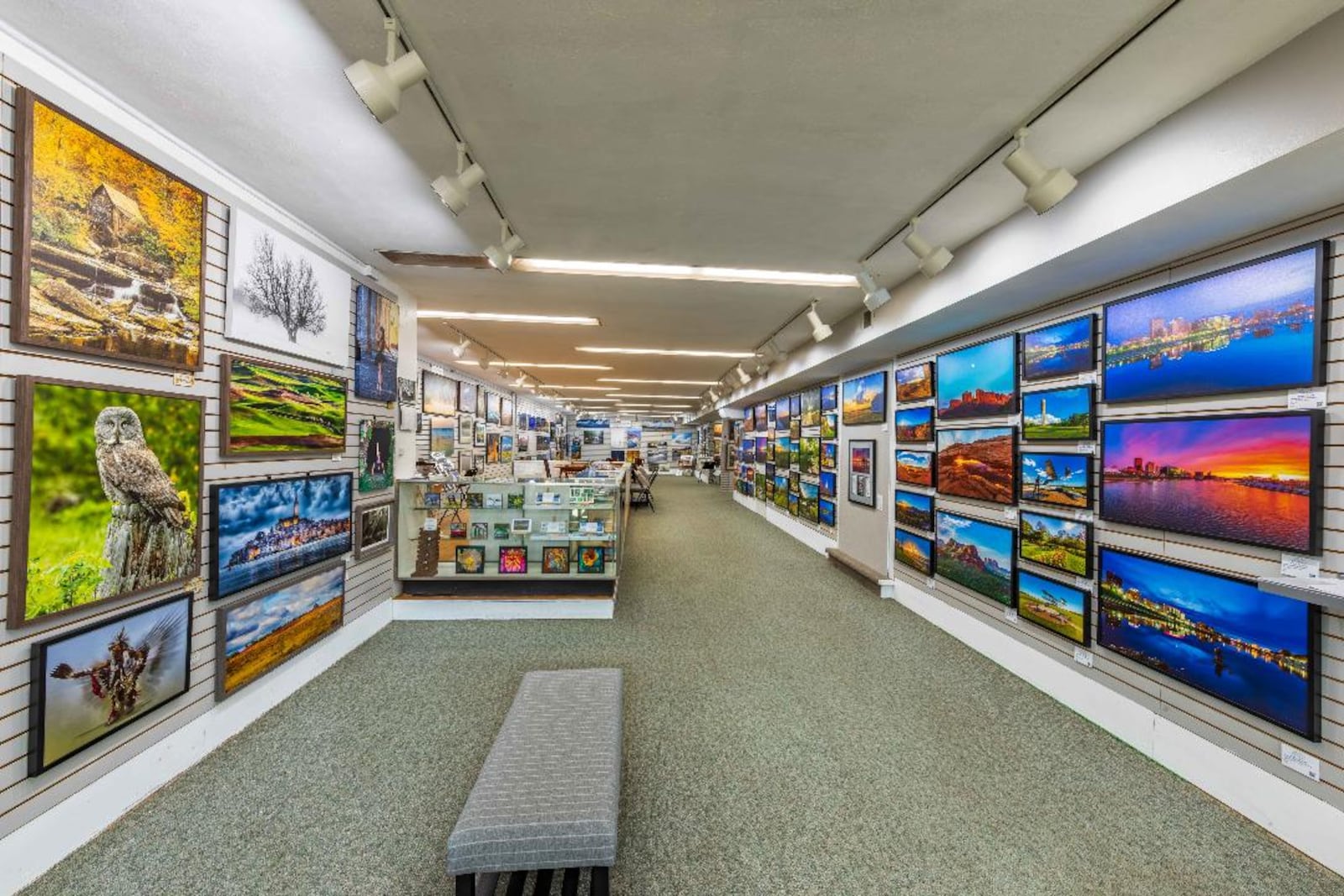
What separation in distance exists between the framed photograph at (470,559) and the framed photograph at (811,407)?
5295 mm

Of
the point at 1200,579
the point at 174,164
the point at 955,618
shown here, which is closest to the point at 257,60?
the point at 174,164

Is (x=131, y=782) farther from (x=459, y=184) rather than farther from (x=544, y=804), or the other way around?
→ (x=459, y=184)

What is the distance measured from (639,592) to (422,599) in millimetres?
2233

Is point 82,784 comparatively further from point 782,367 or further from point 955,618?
point 782,367

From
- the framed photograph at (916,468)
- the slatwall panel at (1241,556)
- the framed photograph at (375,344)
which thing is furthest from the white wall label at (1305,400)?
the framed photograph at (375,344)

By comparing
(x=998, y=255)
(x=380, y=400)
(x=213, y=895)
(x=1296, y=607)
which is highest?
(x=998, y=255)

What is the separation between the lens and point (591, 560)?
4.75 metres

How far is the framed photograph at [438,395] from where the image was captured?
24.8ft

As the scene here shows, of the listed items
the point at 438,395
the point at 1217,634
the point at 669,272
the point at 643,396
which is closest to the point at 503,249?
the point at 669,272

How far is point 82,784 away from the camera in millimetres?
1974

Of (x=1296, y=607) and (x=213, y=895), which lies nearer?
(x=213, y=895)

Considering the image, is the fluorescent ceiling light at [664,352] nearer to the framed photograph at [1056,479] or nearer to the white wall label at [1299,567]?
the framed photograph at [1056,479]

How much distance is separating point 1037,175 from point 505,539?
15.8ft

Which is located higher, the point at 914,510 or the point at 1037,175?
the point at 1037,175
